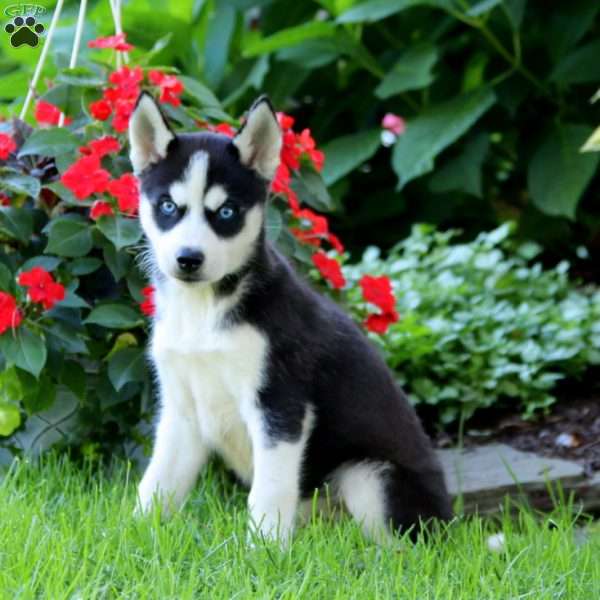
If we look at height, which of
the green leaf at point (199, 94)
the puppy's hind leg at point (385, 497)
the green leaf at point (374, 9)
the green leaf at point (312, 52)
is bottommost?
the puppy's hind leg at point (385, 497)

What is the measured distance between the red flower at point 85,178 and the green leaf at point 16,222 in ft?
0.84

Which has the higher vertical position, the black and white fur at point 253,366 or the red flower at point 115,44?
the red flower at point 115,44

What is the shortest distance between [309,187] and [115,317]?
40.1 inches

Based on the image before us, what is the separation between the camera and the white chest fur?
12.1 ft

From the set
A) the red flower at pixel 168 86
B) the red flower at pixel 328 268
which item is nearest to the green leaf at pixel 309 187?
the red flower at pixel 328 268

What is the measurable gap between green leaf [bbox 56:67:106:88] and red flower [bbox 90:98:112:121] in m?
0.11

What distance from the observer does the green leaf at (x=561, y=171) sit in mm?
6609

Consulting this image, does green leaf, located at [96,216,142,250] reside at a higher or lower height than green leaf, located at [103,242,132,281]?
higher

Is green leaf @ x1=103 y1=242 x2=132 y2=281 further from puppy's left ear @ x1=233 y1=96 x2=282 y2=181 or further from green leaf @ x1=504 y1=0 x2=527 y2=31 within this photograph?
green leaf @ x1=504 y1=0 x2=527 y2=31

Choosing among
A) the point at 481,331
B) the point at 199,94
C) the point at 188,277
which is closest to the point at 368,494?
the point at 188,277

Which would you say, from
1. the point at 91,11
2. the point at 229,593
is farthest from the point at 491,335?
the point at 91,11

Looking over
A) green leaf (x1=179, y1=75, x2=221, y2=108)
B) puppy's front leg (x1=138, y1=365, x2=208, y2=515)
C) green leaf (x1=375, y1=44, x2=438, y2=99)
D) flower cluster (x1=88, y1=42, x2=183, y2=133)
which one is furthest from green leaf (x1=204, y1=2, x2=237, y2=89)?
puppy's front leg (x1=138, y1=365, x2=208, y2=515)

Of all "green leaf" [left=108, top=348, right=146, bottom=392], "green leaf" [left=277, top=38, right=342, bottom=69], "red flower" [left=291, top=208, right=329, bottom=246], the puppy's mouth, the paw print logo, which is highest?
the paw print logo

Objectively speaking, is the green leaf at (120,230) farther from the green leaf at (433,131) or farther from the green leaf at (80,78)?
the green leaf at (433,131)
